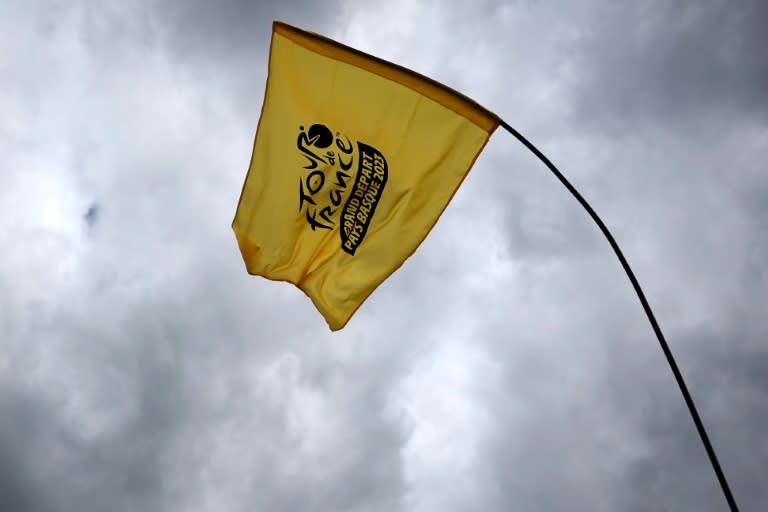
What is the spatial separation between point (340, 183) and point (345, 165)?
382 mm

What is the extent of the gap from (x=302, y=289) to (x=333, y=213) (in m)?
1.64

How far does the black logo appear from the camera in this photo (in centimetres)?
1280

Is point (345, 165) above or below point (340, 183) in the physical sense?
above

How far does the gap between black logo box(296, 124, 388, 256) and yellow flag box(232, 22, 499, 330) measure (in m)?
0.02

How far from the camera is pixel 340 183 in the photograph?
13.0 m

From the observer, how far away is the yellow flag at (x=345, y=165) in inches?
498

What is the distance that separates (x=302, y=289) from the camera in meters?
13.0

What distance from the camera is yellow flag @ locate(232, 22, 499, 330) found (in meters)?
12.6

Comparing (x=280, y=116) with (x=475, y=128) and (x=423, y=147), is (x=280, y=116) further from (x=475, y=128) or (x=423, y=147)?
(x=475, y=128)

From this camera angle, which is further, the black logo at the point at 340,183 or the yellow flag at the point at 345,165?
the black logo at the point at 340,183

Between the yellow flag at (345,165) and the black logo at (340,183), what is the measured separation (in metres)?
0.02

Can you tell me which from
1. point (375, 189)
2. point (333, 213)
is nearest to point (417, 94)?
point (375, 189)

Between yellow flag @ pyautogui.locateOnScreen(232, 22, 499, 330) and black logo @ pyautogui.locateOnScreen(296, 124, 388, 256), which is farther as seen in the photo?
black logo @ pyautogui.locateOnScreen(296, 124, 388, 256)

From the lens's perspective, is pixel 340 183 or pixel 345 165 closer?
pixel 345 165
